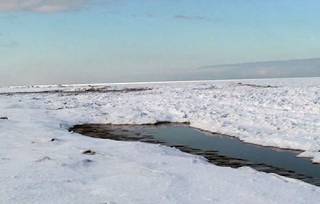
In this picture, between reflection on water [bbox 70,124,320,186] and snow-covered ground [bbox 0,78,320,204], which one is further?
reflection on water [bbox 70,124,320,186]

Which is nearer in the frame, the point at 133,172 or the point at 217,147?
the point at 133,172

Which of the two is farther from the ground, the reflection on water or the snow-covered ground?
the snow-covered ground

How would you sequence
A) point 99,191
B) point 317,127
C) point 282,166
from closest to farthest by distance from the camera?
point 99,191
point 282,166
point 317,127

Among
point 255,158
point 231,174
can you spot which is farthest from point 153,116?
point 231,174

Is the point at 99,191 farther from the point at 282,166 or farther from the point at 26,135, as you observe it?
the point at 26,135

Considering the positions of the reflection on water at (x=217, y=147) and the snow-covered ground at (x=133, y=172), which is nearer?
the snow-covered ground at (x=133, y=172)

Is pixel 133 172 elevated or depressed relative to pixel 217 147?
elevated

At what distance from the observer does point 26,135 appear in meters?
14.1

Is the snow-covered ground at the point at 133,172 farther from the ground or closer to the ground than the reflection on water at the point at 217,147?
farther from the ground

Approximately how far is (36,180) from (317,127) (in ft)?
34.4

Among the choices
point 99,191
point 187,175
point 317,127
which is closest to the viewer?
point 99,191

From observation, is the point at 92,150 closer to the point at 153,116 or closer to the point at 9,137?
the point at 9,137

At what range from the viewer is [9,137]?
13703 millimetres

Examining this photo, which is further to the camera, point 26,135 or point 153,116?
point 153,116
